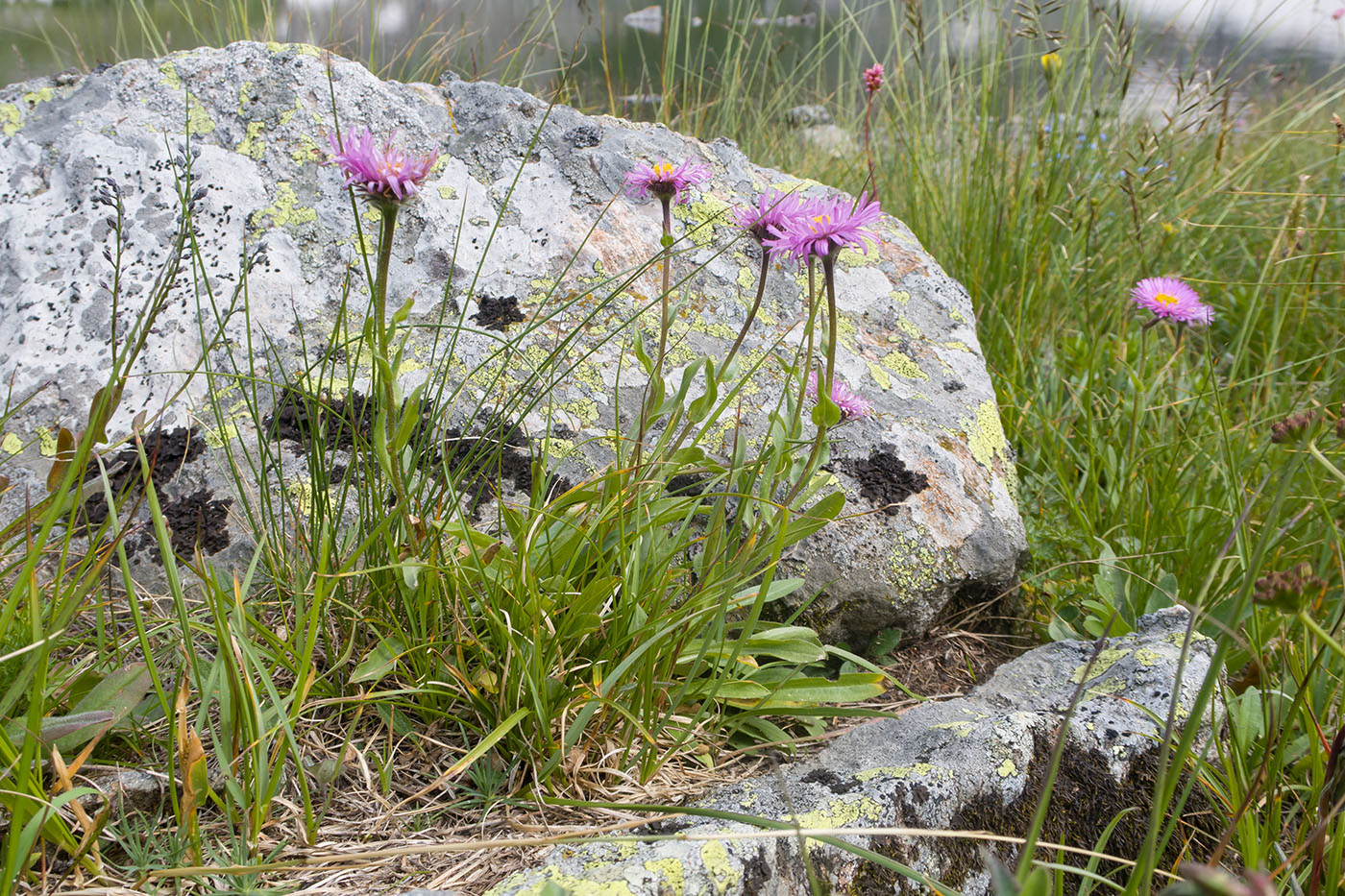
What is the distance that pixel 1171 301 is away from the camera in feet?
7.98

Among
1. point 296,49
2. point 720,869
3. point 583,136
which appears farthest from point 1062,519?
point 296,49

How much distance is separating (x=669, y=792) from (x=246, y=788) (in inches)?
25.0

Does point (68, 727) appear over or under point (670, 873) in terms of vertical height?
over

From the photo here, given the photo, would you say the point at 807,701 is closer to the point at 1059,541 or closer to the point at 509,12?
the point at 1059,541

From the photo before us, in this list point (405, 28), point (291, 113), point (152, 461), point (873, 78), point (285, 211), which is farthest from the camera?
point (405, 28)

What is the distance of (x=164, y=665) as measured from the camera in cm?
137

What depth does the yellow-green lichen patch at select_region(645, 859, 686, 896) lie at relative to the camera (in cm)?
110

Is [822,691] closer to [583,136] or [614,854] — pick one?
[614,854]

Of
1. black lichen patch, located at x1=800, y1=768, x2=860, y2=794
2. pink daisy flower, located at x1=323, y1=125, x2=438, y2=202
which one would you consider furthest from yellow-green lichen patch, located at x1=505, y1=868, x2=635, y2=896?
pink daisy flower, located at x1=323, y1=125, x2=438, y2=202

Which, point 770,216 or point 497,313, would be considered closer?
point 770,216

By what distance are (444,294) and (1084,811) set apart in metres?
1.60

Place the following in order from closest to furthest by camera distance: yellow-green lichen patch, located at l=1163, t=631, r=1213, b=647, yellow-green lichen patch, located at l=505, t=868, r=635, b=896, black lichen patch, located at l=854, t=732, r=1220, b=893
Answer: yellow-green lichen patch, located at l=505, t=868, r=635, b=896
black lichen patch, located at l=854, t=732, r=1220, b=893
yellow-green lichen patch, located at l=1163, t=631, r=1213, b=647

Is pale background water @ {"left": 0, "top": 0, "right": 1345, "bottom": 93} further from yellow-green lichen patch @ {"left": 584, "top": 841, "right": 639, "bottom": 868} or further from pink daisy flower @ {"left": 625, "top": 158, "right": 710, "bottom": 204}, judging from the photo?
yellow-green lichen patch @ {"left": 584, "top": 841, "right": 639, "bottom": 868}

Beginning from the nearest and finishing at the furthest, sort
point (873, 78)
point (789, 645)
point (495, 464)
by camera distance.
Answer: point (789, 645), point (495, 464), point (873, 78)
